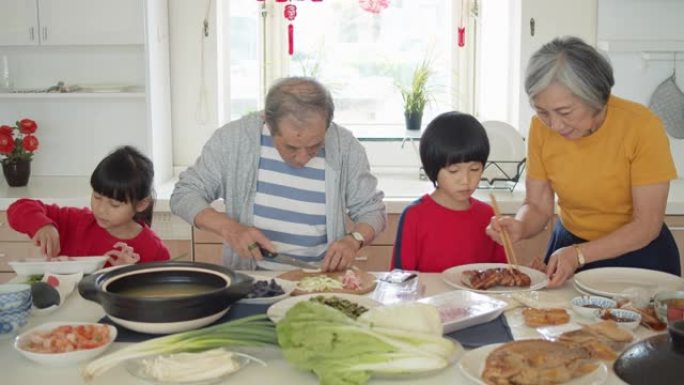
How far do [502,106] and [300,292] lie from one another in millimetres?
2468

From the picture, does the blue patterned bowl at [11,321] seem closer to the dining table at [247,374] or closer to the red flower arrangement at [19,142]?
the dining table at [247,374]

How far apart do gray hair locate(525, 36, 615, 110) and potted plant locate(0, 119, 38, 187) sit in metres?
2.54

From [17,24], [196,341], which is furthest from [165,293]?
[17,24]

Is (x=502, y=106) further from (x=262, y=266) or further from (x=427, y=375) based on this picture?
(x=427, y=375)

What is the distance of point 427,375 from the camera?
1362 millimetres

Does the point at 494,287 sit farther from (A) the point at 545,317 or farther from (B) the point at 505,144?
(B) the point at 505,144

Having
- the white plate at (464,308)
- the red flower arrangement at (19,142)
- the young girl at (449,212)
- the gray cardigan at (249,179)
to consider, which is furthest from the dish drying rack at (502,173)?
the red flower arrangement at (19,142)

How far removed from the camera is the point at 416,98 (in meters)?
4.01

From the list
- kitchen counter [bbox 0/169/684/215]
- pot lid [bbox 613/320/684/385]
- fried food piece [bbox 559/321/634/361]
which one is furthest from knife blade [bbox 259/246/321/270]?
kitchen counter [bbox 0/169/684/215]

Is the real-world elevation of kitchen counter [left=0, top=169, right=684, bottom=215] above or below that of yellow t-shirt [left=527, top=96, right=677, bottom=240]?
below

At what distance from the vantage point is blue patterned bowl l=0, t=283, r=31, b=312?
1.52m

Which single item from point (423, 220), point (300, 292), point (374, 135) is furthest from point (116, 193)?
point (374, 135)

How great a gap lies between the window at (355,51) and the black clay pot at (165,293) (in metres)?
2.53

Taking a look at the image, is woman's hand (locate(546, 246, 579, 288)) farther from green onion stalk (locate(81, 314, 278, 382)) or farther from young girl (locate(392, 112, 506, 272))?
green onion stalk (locate(81, 314, 278, 382))
